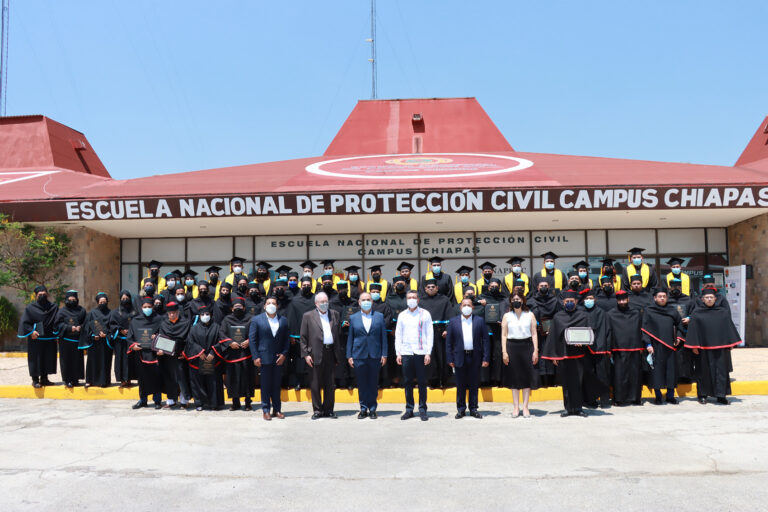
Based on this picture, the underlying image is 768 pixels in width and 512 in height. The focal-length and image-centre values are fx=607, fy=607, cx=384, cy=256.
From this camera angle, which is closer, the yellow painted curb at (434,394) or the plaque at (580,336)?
the plaque at (580,336)

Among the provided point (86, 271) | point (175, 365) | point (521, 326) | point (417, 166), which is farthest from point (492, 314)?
point (86, 271)

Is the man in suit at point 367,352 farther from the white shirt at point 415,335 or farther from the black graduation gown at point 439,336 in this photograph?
the black graduation gown at point 439,336

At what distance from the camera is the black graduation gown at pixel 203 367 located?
8820mm

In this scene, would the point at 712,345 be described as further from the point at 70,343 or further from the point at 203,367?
the point at 70,343

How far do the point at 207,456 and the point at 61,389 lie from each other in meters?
5.46

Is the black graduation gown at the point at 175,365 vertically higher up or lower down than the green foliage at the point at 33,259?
lower down

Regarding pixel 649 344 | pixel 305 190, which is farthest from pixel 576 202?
pixel 305 190

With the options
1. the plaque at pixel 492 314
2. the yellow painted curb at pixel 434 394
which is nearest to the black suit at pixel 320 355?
the yellow painted curb at pixel 434 394

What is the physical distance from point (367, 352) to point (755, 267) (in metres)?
11.3

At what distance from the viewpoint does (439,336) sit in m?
9.53

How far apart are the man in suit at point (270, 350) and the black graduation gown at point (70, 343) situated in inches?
139

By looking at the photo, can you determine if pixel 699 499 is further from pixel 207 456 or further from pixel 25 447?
pixel 25 447

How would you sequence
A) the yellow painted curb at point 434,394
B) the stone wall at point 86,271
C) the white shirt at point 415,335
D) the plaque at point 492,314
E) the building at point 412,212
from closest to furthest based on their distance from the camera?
1. the white shirt at point 415,335
2. the yellow painted curb at point 434,394
3. the plaque at point 492,314
4. the building at point 412,212
5. the stone wall at point 86,271

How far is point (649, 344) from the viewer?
9.01 meters
